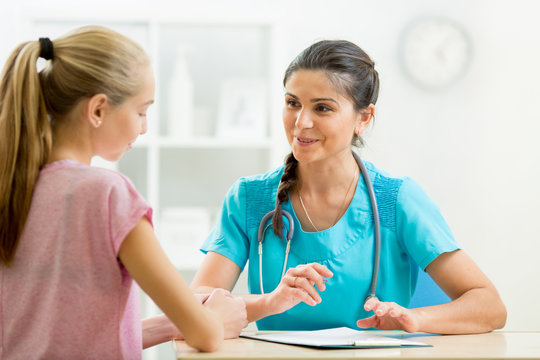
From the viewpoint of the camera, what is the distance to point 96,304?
103 cm

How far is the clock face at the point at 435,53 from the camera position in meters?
3.37

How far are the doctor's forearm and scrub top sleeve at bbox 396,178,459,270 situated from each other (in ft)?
0.43

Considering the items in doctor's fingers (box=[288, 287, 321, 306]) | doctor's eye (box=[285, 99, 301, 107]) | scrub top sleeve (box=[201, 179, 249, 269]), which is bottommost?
doctor's fingers (box=[288, 287, 321, 306])

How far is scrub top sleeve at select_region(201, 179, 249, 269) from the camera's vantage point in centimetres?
172

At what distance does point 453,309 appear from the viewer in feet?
4.75

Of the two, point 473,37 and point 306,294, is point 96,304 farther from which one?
point 473,37

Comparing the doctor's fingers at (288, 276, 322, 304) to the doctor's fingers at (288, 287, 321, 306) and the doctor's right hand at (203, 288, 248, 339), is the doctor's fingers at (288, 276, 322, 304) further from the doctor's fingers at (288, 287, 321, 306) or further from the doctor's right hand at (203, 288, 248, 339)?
the doctor's right hand at (203, 288, 248, 339)

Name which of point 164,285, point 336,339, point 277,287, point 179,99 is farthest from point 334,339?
point 179,99

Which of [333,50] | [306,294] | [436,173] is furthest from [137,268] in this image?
[436,173]

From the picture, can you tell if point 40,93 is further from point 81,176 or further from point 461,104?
point 461,104

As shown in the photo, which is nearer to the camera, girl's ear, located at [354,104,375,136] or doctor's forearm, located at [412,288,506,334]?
doctor's forearm, located at [412,288,506,334]

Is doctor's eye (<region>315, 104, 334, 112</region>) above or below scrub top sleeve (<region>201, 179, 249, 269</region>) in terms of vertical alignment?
above

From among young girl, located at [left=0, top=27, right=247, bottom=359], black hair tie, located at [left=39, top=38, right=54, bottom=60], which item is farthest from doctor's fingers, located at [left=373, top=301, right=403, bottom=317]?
black hair tie, located at [left=39, top=38, right=54, bottom=60]

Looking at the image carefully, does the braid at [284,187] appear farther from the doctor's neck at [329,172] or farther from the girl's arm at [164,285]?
the girl's arm at [164,285]
